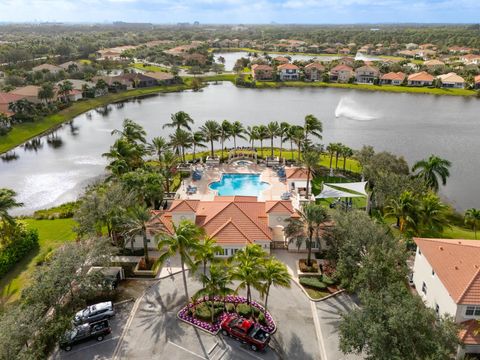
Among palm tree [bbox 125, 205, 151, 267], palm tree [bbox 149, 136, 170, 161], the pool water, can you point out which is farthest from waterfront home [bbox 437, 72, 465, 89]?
palm tree [bbox 125, 205, 151, 267]

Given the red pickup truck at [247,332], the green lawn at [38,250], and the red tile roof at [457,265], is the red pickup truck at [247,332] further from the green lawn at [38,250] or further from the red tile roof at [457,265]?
the green lawn at [38,250]

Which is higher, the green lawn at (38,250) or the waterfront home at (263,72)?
the waterfront home at (263,72)

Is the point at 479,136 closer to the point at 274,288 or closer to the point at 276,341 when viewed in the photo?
the point at 274,288

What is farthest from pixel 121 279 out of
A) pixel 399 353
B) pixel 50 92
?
pixel 50 92

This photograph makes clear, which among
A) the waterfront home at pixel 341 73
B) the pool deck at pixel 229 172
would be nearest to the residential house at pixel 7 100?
the pool deck at pixel 229 172

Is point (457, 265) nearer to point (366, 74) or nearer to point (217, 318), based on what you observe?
point (217, 318)
